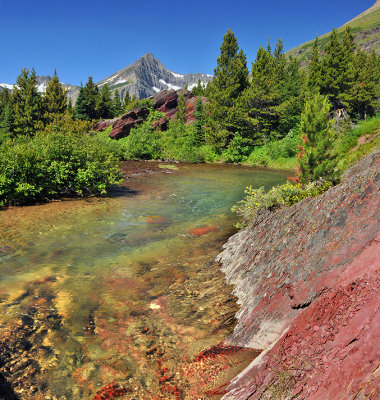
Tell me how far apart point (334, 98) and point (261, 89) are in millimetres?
13629

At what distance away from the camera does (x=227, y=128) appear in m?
43.9

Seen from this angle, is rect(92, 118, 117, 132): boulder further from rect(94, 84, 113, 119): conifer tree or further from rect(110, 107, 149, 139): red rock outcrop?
rect(94, 84, 113, 119): conifer tree

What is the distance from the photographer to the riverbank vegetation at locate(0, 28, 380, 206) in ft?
45.6

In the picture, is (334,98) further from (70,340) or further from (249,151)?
(70,340)

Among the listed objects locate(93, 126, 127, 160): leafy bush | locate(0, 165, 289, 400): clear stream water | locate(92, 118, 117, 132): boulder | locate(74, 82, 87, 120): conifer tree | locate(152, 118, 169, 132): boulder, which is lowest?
locate(0, 165, 289, 400): clear stream water

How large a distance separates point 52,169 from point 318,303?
14.8 meters

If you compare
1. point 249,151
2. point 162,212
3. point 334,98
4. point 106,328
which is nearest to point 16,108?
point 249,151

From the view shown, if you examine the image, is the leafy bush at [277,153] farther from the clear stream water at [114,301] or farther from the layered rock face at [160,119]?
the clear stream water at [114,301]

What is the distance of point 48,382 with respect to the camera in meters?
3.87

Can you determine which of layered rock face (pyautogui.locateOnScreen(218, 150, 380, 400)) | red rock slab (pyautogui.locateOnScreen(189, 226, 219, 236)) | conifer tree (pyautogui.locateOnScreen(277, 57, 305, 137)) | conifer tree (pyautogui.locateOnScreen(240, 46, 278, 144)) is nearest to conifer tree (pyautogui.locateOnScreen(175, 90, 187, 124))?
conifer tree (pyautogui.locateOnScreen(240, 46, 278, 144))

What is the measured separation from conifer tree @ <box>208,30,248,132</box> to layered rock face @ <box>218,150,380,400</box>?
38.5 meters

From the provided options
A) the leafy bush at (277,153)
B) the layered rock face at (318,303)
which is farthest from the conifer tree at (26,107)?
the layered rock face at (318,303)

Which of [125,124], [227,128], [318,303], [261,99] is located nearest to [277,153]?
[261,99]

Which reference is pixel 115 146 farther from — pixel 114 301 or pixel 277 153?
pixel 114 301
